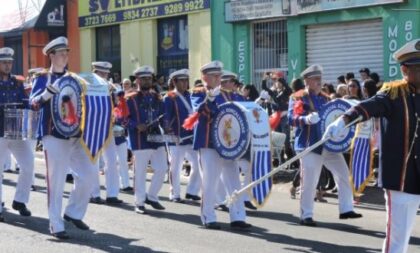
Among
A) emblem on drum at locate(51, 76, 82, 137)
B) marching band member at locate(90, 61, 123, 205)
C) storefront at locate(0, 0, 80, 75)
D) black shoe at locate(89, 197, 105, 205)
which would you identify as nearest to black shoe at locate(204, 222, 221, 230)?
emblem on drum at locate(51, 76, 82, 137)

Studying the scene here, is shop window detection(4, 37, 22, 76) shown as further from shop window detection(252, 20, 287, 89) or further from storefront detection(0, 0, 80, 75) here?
shop window detection(252, 20, 287, 89)

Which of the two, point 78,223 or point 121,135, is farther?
point 121,135

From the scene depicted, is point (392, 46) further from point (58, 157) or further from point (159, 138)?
point (58, 157)

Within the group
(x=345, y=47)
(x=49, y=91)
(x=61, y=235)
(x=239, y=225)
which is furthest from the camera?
(x=345, y=47)

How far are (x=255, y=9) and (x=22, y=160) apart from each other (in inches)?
465

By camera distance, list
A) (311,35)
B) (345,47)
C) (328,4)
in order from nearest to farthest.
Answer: (328,4) → (345,47) → (311,35)

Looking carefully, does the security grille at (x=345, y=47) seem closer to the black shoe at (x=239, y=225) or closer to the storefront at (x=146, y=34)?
the storefront at (x=146, y=34)

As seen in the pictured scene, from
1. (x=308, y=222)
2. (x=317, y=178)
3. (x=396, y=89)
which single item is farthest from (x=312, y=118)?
(x=396, y=89)

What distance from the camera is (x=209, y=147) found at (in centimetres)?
1006

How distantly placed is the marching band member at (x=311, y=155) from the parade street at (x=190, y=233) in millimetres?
237

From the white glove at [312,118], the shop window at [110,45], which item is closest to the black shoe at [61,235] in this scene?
the white glove at [312,118]

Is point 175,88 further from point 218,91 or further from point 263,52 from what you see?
point 263,52

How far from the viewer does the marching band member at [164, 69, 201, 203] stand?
1236 centimetres

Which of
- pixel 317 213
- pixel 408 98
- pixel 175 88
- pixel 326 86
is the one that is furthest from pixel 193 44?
pixel 408 98
